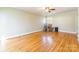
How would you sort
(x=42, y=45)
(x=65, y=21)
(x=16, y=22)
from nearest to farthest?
1. (x=42, y=45)
2. (x=16, y=22)
3. (x=65, y=21)

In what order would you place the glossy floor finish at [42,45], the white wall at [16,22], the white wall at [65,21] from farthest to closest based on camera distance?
the white wall at [65,21], the white wall at [16,22], the glossy floor finish at [42,45]

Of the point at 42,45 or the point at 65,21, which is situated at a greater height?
the point at 65,21

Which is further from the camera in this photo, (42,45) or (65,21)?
(65,21)

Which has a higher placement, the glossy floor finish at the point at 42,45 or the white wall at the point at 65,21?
the white wall at the point at 65,21

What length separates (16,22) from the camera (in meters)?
5.68

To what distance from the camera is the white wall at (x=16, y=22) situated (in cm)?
470

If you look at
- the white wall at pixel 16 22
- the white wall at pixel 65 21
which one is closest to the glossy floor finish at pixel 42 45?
the white wall at pixel 16 22

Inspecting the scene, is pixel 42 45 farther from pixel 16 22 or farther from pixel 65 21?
pixel 65 21

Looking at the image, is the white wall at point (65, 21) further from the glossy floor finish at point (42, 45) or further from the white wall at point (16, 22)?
the glossy floor finish at point (42, 45)

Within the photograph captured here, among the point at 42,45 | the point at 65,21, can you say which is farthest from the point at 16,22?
the point at 65,21

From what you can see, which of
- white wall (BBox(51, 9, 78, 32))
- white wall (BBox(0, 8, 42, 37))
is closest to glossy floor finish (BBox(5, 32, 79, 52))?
white wall (BBox(0, 8, 42, 37))
